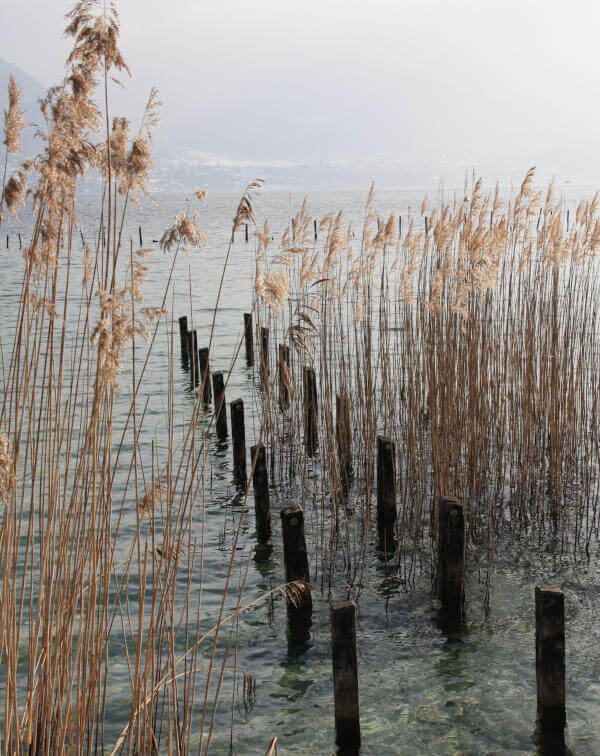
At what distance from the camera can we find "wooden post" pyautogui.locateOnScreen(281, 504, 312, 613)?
4270 millimetres

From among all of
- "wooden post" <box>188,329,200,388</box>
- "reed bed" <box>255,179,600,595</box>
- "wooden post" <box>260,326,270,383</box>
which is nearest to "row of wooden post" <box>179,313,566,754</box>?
"reed bed" <box>255,179,600,595</box>

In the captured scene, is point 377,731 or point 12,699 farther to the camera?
point 377,731

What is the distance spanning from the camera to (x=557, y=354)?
5.70 meters

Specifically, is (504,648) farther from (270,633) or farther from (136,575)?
(136,575)

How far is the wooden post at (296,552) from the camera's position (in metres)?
4.27

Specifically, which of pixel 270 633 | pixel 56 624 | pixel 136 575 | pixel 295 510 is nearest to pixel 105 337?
pixel 56 624

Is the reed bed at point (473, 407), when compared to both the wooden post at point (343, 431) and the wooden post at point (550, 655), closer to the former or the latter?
the wooden post at point (343, 431)

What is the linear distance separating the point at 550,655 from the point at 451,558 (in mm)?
1042

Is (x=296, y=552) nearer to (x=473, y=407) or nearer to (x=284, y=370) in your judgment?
(x=284, y=370)

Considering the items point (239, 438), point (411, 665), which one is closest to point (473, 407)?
point (411, 665)

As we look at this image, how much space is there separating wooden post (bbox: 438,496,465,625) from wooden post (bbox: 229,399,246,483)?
9.24 feet

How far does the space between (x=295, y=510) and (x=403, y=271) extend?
8.05ft

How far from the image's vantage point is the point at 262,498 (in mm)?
5625

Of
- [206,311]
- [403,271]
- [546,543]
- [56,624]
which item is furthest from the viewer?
[206,311]
